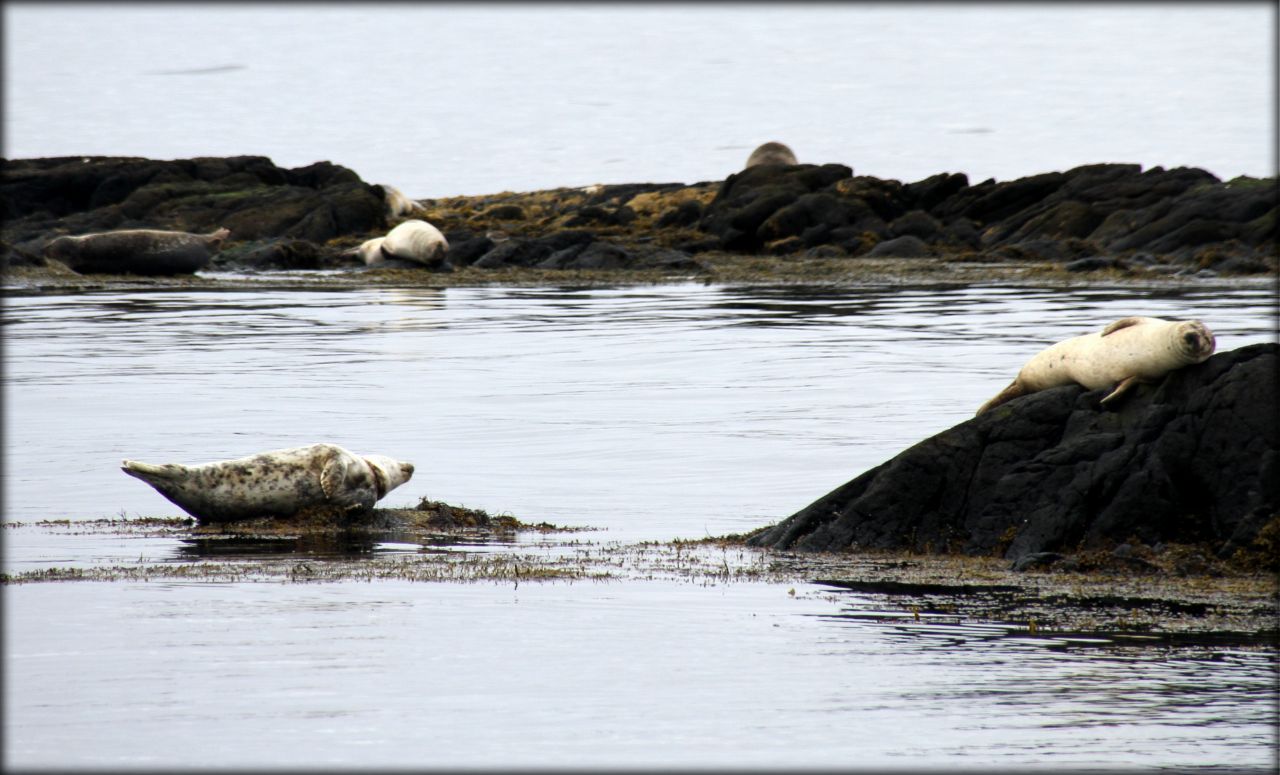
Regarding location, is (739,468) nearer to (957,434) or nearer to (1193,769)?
(957,434)

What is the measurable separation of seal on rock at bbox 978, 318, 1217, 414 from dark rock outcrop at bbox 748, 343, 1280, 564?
0.32 feet

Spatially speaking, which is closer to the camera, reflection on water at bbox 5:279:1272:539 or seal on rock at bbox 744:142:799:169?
reflection on water at bbox 5:279:1272:539

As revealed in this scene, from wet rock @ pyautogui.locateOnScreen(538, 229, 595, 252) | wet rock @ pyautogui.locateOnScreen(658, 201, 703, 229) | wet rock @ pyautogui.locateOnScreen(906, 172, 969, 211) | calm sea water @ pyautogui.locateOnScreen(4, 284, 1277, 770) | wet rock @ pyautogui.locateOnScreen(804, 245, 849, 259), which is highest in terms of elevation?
wet rock @ pyautogui.locateOnScreen(906, 172, 969, 211)

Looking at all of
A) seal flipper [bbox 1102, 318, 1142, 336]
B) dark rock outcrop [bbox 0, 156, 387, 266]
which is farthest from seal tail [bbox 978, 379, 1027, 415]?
dark rock outcrop [bbox 0, 156, 387, 266]

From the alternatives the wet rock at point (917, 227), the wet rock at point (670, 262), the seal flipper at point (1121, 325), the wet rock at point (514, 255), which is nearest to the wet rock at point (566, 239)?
the wet rock at point (514, 255)

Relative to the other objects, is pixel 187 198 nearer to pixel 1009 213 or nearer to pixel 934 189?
pixel 934 189

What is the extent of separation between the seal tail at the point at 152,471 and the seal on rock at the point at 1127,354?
4.97m

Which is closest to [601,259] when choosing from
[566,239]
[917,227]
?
[566,239]

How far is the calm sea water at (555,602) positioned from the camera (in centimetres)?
639

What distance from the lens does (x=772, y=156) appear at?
177 feet

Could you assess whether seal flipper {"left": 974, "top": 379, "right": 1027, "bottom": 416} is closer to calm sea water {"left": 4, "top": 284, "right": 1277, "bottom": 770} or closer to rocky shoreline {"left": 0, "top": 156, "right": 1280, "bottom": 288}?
calm sea water {"left": 4, "top": 284, "right": 1277, "bottom": 770}

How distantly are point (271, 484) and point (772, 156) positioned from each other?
43.8m

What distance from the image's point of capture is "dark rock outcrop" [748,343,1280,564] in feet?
32.1

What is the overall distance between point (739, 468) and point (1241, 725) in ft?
25.7
